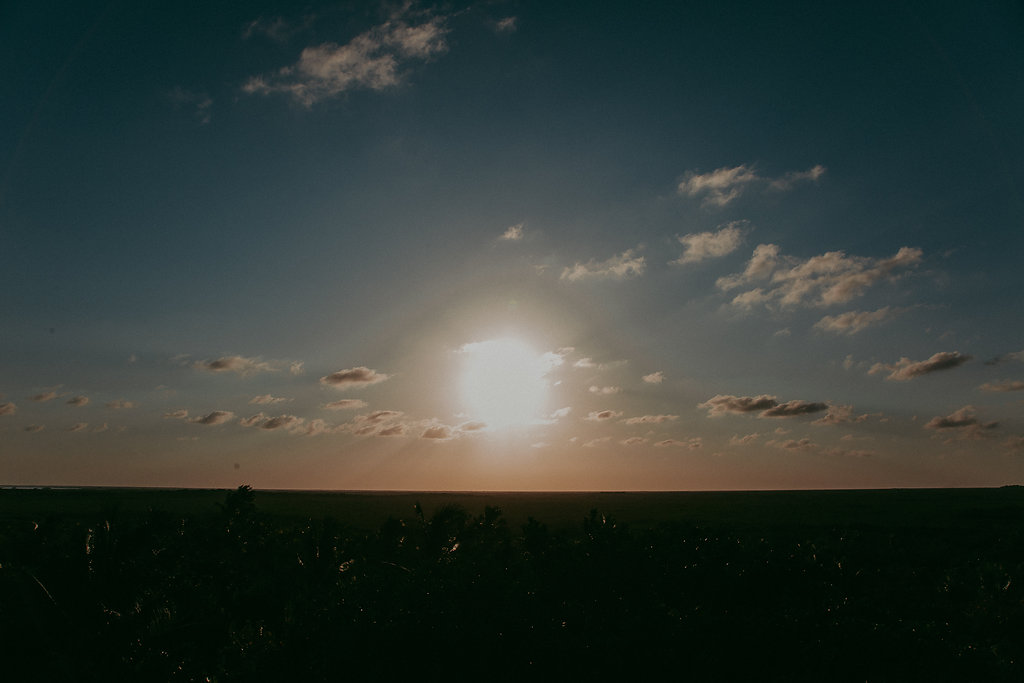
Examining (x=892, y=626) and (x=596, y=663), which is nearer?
(x=596, y=663)

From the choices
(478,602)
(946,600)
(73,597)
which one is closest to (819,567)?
(946,600)

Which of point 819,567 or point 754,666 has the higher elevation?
point 819,567

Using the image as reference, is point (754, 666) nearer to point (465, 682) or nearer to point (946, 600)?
point (465, 682)

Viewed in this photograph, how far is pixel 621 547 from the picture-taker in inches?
303

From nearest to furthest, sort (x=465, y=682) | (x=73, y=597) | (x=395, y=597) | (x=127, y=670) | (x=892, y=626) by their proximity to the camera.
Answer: (x=465, y=682) < (x=395, y=597) < (x=127, y=670) < (x=892, y=626) < (x=73, y=597)

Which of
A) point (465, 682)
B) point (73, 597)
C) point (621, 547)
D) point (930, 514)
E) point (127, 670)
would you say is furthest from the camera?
point (930, 514)

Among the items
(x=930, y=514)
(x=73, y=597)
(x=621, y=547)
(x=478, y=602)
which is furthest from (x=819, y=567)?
(x=930, y=514)

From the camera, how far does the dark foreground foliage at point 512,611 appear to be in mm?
5457

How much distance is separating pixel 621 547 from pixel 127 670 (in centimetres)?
494

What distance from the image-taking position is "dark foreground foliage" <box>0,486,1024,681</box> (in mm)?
5457

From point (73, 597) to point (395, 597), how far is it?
152 inches

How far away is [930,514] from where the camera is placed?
8006 cm

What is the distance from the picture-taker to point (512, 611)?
18.9 ft

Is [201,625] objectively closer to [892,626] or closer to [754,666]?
[754,666]
